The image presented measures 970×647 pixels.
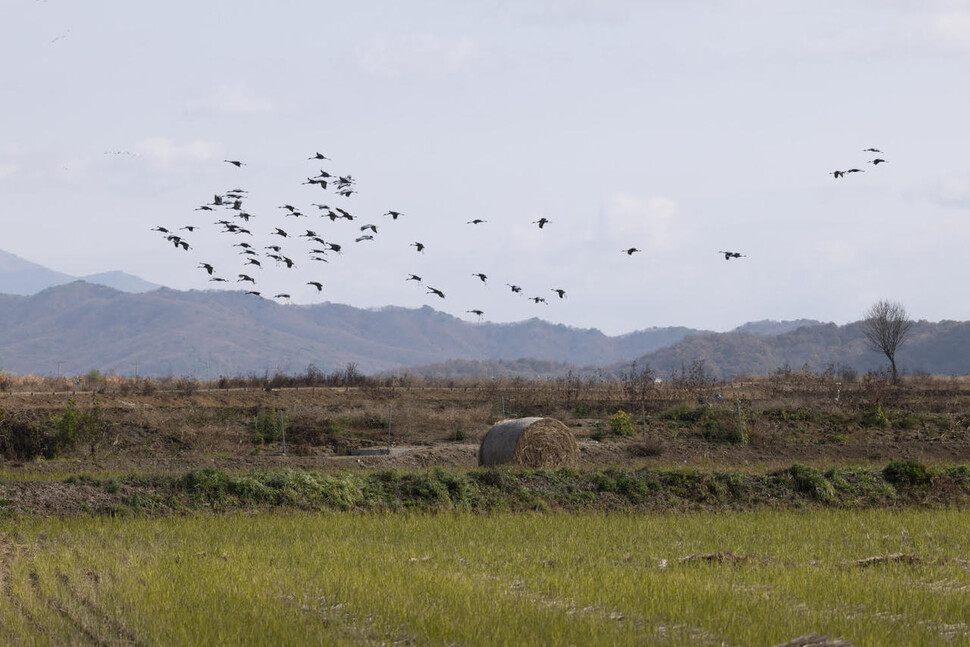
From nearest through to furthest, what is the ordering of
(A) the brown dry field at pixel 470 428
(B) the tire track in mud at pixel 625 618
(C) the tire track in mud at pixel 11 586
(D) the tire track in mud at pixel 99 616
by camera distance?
1. (B) the tire track in mud at pixel 625 618
2. (D) the tire track in mud at pixel 99 616
3. (C) the tire track in mud at pixel 11 586
4. (A) the brown dry field at pixel 470 428

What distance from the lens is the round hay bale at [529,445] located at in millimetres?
29234

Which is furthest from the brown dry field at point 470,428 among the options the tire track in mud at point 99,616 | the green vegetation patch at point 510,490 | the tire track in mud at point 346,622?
the tire track in mud at point 346,622

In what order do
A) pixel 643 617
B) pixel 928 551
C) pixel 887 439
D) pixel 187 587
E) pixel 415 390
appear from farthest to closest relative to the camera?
pixel 415 390, pixel 887 439, pixel 928 551, pixel 187 587, pixel 643 617

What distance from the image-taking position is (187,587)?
13.8 metres

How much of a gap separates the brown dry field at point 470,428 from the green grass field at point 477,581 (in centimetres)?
841

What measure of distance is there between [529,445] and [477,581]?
15.4 metres

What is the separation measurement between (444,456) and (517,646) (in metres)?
23.1

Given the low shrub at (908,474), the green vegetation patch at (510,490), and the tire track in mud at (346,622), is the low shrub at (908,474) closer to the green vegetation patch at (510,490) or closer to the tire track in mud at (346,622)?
the green vegetation patch at (510,490)

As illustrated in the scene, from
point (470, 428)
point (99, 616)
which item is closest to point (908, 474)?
point (99, 616)

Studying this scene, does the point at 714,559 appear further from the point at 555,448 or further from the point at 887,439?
the point at 887,439

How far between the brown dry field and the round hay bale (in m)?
0.94

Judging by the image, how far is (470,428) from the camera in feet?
141

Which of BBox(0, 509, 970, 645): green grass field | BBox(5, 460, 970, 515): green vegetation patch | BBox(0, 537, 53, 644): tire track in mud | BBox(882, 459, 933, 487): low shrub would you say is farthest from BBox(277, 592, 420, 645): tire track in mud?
BBox(882, 459, 933, 487): low shrub

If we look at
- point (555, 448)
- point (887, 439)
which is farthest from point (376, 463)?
point (887, 439)
